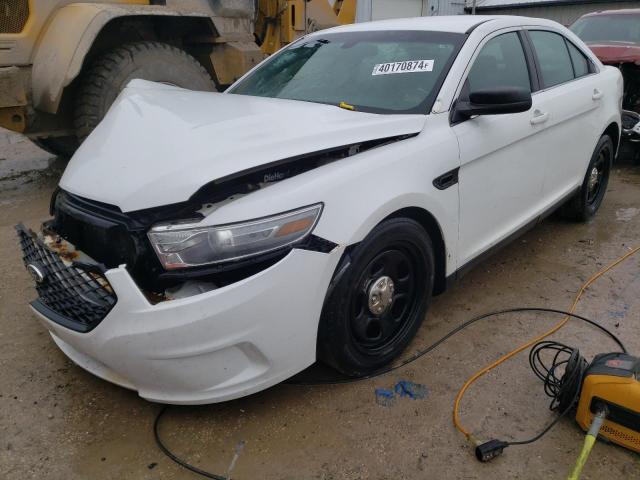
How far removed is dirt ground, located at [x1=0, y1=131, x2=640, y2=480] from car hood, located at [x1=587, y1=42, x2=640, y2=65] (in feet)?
14.5

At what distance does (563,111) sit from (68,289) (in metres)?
3.18

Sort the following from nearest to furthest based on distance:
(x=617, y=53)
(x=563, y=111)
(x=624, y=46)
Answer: (x=563, y=111)
(x=617, y=53)
(x=624, y=46)

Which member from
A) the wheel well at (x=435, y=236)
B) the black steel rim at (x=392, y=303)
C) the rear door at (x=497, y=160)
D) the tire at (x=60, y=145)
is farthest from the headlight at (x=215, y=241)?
the tire at (x=60, y=145)

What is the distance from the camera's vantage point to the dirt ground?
2051 mm

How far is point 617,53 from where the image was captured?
652 cm

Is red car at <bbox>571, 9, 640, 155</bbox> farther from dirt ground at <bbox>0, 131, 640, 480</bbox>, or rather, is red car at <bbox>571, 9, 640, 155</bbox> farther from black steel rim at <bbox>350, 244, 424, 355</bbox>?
black steel rim at <bbox>350, 244, 424, 355</bbox>

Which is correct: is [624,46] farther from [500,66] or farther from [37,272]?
[37,272]

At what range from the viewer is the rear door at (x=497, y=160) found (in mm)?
2766

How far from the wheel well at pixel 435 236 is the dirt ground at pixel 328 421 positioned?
33cm

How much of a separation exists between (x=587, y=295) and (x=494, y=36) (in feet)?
5.61

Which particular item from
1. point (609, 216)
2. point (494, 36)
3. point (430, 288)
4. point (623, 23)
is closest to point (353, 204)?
point (430, 288)

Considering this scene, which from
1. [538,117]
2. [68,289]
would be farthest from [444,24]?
[68,289]

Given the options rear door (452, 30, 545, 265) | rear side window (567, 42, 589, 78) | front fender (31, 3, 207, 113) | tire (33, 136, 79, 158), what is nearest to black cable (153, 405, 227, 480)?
rear door (452, 30, 545, 265)

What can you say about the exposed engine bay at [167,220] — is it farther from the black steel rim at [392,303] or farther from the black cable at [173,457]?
the black cable at [173,457]
